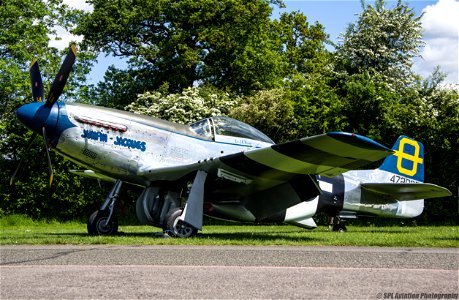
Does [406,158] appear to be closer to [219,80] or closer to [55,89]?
[55,89]

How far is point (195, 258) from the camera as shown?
8.07 meters

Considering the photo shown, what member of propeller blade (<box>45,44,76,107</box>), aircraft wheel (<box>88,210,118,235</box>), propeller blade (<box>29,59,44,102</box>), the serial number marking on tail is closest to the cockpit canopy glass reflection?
aircraft wheel (<box>88,210,118,235</box>)

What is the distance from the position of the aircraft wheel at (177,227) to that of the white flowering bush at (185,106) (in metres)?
15.4

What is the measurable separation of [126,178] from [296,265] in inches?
263

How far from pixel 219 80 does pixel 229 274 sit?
30840mm

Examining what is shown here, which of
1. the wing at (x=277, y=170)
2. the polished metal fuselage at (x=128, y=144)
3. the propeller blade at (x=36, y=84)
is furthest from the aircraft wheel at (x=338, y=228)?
the propeller blade at (x=36, y=84)

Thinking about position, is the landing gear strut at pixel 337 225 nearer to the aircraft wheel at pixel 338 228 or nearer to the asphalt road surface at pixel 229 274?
the aircraft wheel at pixel 338 228

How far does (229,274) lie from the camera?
6434 millimetres

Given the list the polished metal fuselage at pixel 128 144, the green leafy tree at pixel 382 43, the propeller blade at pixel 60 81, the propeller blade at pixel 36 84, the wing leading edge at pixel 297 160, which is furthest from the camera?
the green leafy tree at pixel 382 43

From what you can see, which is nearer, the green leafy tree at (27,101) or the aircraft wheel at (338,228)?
the aircraft wheel at (338,228)

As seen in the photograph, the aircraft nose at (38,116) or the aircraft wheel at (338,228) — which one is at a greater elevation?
the aircraft nose at (38,116)

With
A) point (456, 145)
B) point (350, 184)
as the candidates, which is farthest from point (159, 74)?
point (350, 184)

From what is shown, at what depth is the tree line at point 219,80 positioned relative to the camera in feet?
76.1

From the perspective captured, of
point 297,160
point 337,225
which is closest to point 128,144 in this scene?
point 297,160
